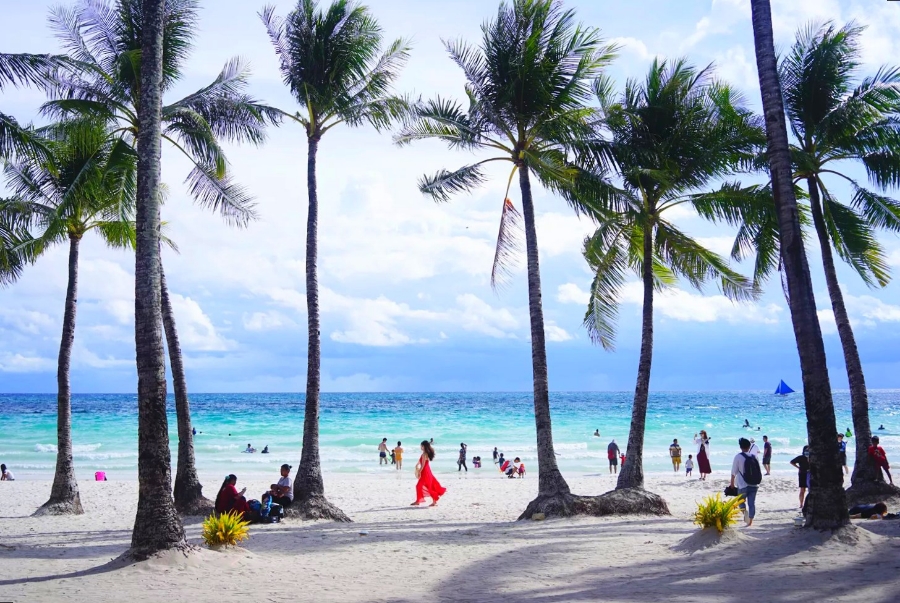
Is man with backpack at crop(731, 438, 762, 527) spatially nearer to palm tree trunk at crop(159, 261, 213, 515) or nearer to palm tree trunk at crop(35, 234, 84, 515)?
palm tree trunk at crop(159, 261, 213, 515)

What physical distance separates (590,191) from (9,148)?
10916mm

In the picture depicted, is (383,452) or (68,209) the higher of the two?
(68,209)

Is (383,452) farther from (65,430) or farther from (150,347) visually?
(150,347)

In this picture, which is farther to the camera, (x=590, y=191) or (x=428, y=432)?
(x=428, y=432)

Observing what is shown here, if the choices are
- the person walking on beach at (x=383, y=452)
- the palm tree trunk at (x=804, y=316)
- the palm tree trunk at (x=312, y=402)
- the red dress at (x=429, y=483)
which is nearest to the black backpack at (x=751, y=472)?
the palm tree trunk at (x=804, y=316)

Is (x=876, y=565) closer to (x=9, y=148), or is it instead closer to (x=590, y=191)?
(x=590, y=191)

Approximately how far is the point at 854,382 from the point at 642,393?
443cm

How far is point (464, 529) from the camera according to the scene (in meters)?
13.8

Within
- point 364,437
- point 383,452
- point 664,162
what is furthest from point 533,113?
point 364,437

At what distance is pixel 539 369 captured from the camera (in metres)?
15.3

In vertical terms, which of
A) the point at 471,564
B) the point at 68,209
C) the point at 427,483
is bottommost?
the point at 471,564

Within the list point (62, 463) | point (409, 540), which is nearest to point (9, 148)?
point (62, 463)

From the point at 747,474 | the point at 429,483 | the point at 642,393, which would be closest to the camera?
the point at 747,474

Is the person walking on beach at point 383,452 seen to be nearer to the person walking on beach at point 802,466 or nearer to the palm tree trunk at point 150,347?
the person walking on beach at point 802,466
